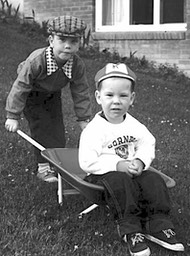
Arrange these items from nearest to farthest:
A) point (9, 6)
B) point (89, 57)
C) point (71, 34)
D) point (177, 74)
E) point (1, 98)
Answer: point (71, 34) < point (1, 98) < point (177, 74) < point (89, 57) < point (9, 6)

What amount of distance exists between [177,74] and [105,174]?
299 inches

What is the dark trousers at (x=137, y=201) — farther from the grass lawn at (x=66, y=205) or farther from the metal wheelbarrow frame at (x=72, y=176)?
the grass lawn at (x=66, y=205)

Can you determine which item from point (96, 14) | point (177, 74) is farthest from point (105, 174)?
point (96, 14)

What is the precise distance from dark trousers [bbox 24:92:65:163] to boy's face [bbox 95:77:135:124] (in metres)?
1.22

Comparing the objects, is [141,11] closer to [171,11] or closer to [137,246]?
[171,11]

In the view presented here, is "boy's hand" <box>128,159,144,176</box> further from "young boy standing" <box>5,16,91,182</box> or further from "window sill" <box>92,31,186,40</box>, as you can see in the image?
"window sill" <box>92,31,186,40</box>

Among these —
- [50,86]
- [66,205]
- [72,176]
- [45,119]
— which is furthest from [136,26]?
[72,176]

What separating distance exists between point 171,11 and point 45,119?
6981 millimetres

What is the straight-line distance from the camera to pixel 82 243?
3.67 m

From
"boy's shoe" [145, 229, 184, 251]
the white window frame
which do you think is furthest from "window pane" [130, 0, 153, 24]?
"boy's shoe" [145, 229, 184, 251]

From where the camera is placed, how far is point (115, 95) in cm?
386

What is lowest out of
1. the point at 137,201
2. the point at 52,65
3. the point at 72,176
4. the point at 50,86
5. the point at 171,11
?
the point at 137,201

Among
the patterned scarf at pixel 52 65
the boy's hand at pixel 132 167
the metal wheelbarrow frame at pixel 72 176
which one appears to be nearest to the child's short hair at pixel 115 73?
the boy's hand at pixel 132 167

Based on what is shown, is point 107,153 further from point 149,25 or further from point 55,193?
point 149,25
